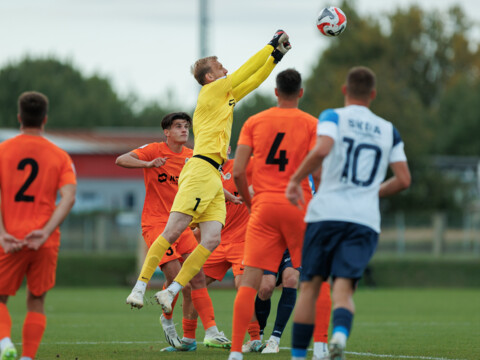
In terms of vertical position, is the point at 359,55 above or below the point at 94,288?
above

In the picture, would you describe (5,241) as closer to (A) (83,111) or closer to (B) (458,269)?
(B) (458,269)

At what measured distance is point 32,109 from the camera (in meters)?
7.34

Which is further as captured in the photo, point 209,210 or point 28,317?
point 209,210

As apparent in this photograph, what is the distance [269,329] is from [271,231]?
219 inches

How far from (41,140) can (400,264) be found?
947 inches

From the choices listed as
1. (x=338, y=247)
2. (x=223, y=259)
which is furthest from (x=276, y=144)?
(x=223, y=259)

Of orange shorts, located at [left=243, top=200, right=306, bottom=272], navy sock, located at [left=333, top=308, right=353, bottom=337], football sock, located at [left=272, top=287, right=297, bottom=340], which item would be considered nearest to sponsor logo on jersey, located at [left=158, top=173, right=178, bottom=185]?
football sock, located at [left=272, top=287, right=297, bottom=340]

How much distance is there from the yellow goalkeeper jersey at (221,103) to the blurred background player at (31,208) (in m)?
2.13

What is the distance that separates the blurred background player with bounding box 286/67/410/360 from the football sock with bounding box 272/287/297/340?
2.55 m

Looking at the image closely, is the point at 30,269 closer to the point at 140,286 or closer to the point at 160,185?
the point at 140,286

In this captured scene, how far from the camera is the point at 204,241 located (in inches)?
360

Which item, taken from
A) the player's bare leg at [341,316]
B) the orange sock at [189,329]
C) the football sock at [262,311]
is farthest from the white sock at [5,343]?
the football sock at [262,311]

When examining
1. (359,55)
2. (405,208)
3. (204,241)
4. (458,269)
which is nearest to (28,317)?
(204,241)

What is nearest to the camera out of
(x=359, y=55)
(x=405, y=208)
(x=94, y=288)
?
(x=94, y=288)
